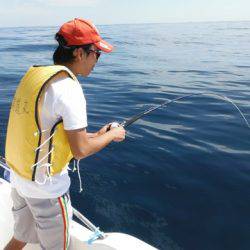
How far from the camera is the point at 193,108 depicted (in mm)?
10906

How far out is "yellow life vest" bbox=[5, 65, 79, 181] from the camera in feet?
8.19

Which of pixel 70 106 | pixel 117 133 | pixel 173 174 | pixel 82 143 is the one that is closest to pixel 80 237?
pixel 117 133

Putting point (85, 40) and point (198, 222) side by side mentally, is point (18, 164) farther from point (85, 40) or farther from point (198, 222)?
point (198, 222)

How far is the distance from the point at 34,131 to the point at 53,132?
14cm

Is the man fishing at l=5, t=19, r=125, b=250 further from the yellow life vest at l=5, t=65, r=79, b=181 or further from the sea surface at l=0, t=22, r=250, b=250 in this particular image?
the sea surface at l=0, t=22, r=250, b=250

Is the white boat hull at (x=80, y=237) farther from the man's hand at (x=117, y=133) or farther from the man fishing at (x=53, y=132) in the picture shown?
the man's hand at (x=117, y=133)

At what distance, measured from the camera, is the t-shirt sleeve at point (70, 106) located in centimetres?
240

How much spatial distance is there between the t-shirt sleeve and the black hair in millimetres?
326

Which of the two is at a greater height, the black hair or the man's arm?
the black hair

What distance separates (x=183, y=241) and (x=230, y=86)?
1143 cm

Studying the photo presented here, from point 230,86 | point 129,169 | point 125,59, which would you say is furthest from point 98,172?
point 125,59

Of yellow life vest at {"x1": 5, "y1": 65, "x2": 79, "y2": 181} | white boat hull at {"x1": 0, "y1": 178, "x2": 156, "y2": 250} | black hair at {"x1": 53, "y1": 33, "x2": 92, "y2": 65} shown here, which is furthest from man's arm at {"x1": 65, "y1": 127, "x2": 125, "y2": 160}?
white boat hull at {"x1": 0, "y1": 178, "x2": 156, "y2": 250}

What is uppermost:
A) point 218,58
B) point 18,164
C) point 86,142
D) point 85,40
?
point 85,40

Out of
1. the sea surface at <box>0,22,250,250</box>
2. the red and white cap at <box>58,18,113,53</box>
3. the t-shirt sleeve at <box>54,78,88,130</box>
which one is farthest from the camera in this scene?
the sea surface at <box>0,22,250,250</box>
